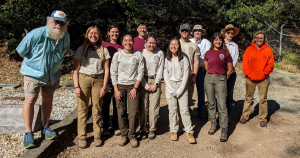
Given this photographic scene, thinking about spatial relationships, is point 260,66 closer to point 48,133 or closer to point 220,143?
point 220,143

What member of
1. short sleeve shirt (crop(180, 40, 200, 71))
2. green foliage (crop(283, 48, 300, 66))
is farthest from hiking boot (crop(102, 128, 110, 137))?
green foliage (crop(283, 48, 300, 66))

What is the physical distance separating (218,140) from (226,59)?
147cm

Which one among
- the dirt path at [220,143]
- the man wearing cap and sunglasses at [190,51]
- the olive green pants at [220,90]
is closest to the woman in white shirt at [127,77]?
the dirt path at [220,143]

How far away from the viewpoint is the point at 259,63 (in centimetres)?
481

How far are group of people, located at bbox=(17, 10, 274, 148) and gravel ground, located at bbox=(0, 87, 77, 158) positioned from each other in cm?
26

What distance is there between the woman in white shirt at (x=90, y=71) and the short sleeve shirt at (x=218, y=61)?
1.85 metres

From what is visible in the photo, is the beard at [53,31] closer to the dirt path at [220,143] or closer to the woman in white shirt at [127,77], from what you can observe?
the woman in white shirt at [127,77]

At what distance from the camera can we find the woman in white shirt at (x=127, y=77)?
12.9 ft

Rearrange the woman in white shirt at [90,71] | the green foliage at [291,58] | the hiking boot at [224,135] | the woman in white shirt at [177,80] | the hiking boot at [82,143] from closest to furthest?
the woman in white shirt at [90,71] → the hiking boot at [82,143] → the woman in white shirt at [177,80] → the hiking boot at [224,135] → the green foliage at [291,58]

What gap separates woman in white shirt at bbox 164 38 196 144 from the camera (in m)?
4.17

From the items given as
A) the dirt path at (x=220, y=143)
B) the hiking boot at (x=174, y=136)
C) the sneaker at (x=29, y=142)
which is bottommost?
the dirt path at (x=220, y=143)

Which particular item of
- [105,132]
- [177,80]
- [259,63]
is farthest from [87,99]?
[259,63]

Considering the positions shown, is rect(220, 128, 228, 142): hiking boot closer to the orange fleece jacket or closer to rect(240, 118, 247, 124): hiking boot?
rect(240, 118, 247, 124): hiking boot

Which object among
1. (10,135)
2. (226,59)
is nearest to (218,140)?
(226,59)
